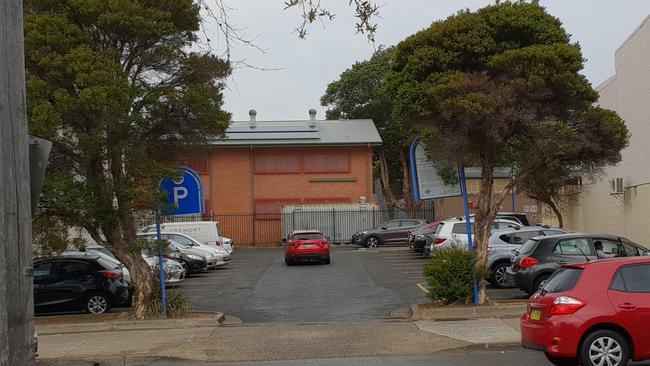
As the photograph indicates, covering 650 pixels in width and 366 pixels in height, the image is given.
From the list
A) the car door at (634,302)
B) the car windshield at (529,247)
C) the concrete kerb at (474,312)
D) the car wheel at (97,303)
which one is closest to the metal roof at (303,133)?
the car wheel at (97,303)

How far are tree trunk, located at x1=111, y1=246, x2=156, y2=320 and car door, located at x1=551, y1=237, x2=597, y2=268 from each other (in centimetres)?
901

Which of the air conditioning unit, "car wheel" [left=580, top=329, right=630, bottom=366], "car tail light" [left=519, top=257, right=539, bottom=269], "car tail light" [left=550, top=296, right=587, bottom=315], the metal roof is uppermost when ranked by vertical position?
the metal roof

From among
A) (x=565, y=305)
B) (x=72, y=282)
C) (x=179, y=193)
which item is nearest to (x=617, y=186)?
(x=179, y=193)

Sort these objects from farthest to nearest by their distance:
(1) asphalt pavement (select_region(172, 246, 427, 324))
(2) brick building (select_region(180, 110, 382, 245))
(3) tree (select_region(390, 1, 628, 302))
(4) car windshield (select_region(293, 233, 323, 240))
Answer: (2) brick building (select_region(180, 110, 382, 245)) → (4) car windshield (select_region(293, 233, 323, 240)) → (1) asphalt pavement (select_region(172, 246, 427, 324)) → (3) tree (select_region(390, 1, 628, 302))

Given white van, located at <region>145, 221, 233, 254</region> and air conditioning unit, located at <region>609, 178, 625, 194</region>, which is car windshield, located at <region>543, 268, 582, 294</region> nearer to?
air conditioning unit, located at <region>609, 178, 625, 194</region>

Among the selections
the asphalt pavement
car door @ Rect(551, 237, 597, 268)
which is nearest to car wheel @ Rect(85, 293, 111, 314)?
the asphalt pavement

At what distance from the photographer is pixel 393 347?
1253cm

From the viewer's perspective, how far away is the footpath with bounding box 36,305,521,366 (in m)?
12.2

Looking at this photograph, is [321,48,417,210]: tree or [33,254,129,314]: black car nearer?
[33,254,129,314]: black car

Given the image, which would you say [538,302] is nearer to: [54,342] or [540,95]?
[540,95]

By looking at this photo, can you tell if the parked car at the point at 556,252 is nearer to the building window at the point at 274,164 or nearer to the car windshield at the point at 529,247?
the car windshield at the point at 529,247

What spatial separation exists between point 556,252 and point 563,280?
25.6 feet

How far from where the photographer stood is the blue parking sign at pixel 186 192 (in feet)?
53.3

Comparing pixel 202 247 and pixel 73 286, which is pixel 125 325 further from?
pixel 202 247
